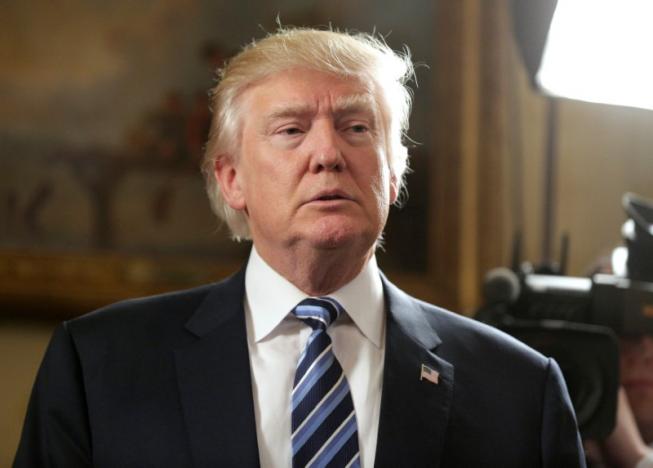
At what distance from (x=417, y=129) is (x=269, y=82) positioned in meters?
1.97

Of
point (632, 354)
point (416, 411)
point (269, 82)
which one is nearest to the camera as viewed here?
point (416, 411)

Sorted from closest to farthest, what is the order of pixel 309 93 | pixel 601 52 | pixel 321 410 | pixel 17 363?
pixel 321 410 → pixel 309 93 → pixel 601 52 → pixel 17 363

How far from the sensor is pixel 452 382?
172cm

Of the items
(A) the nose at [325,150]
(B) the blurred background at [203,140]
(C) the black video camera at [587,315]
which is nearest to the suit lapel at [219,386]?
(A) the nose at [325,150]

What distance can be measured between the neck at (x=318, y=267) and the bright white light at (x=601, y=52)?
48cm

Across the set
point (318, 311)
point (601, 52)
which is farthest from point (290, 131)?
point (601, 52)

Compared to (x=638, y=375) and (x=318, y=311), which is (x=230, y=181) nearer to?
(x=318, y=311)

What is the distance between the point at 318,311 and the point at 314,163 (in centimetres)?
24

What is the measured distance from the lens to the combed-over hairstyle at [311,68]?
175cm

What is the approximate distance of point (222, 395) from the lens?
162 centimetres

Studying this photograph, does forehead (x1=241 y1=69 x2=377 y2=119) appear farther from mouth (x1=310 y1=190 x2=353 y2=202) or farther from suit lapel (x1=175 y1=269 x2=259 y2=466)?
suit lapel (x1=175 y1=269 x2=259 y2=466)

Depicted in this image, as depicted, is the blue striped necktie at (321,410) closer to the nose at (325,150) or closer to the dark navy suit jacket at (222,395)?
the dark navy suit jacket at (222,395)

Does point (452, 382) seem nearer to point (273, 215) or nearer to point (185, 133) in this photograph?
point (273, 215)

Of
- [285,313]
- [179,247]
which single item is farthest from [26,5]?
[285,313]
